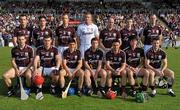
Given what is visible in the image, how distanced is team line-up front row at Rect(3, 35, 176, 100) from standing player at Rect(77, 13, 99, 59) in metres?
0.96

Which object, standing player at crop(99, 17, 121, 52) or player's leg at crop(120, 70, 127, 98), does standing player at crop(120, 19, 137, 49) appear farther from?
player's leg at crop(120, 70, 127, 98)

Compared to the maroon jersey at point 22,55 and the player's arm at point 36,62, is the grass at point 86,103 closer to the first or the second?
the player's arm at point 36,62

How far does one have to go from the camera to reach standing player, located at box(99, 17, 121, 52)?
1162 centimetres

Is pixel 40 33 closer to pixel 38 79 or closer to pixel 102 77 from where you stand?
pixel 38 79

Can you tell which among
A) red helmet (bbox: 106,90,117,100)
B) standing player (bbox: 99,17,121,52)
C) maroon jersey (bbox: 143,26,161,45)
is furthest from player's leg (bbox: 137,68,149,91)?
maroon jersey (bbox: 143,26,161,45)

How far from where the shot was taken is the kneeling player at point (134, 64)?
10.5 metres

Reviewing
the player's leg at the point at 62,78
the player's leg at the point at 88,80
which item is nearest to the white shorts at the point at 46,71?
the player's leg at the point at 62,78

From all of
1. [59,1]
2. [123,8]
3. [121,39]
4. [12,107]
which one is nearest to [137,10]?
[123,8]

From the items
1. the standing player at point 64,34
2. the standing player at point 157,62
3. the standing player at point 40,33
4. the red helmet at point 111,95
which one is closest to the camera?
the red helmet at point 111,95

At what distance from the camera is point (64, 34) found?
11547mm

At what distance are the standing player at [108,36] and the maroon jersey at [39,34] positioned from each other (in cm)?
150

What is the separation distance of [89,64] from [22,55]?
176 cm

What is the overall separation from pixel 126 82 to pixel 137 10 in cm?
3439

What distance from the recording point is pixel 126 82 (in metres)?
10.9
